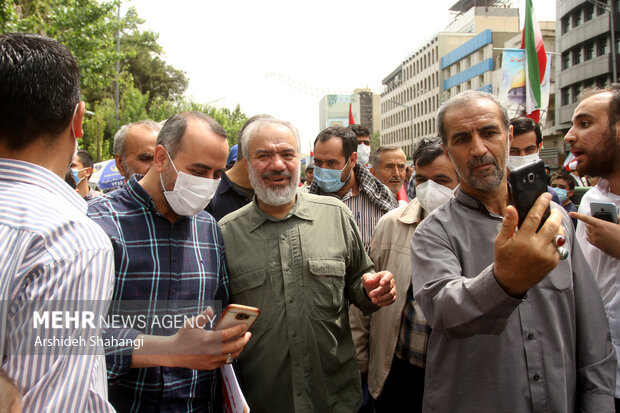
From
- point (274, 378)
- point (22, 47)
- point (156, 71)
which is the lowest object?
point (274, 378)

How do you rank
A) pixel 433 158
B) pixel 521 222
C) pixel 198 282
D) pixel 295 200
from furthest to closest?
pixel 433 158 → pixel 295 200 → pixel 198 282 → pixel 521 222

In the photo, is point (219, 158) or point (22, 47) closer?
point (22, 47)

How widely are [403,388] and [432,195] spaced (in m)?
1.29

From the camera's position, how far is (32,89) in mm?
1208

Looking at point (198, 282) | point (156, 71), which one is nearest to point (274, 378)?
point (198, 282)

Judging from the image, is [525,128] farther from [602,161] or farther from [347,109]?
[347,109]

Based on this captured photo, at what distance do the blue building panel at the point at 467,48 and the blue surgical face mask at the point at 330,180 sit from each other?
5893cm

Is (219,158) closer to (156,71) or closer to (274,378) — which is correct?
(274,378)

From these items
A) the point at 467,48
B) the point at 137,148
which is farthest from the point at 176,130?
the point at 467,48

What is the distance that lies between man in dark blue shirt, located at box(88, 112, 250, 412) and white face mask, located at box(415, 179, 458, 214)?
1420mm

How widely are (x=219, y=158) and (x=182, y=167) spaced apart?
21 centimetres

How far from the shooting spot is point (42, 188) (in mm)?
1188

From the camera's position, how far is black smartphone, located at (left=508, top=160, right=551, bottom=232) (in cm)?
144

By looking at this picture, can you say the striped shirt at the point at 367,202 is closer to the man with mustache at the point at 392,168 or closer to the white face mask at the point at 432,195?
the white face mask at the point at 432,195
